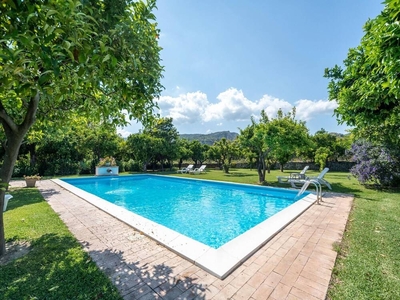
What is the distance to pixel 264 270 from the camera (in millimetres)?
A: 2912

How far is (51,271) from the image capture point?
9.29 ft

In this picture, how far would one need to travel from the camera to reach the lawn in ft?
7.88

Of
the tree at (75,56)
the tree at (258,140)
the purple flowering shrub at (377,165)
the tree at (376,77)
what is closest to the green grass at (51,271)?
the tree at (75,56)

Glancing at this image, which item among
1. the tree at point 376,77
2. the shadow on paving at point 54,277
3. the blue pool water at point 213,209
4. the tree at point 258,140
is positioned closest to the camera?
the tree at point 376,77

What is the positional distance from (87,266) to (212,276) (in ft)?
6.40

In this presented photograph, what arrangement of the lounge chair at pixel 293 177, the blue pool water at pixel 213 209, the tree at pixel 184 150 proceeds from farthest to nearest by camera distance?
the tree at pixel 184 150 < the lounge chair at pixel 293 177 < the blue pool water at pixel 213 209

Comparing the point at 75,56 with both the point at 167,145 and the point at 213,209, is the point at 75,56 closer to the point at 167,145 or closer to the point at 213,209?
the point at 213,209

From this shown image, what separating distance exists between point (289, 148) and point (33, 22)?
41.6 ft

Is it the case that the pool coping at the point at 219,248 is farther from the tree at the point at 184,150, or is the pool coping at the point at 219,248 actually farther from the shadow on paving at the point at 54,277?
the tree at the point at 184,150

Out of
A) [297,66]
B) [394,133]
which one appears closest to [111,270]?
[394,133]

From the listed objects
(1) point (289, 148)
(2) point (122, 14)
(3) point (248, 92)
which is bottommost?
(1) point (289, 148)

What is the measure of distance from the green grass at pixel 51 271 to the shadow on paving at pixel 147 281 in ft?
0.42

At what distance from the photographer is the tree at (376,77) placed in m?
1.85

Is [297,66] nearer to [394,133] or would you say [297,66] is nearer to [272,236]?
[394,133]
